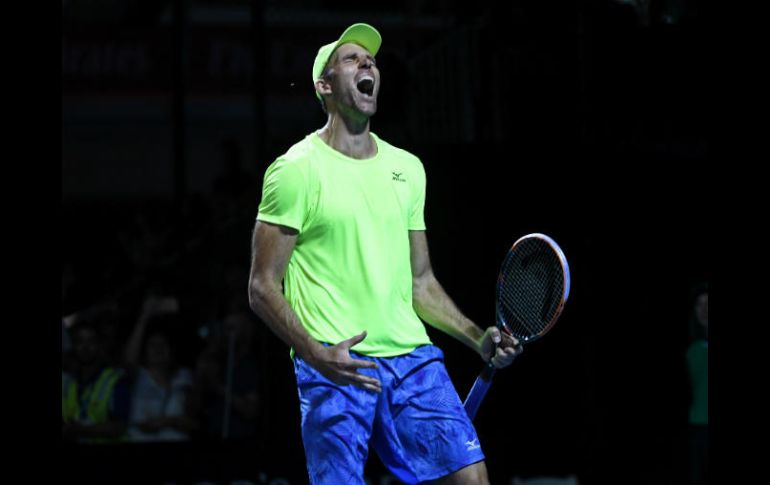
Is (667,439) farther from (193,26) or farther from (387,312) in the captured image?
(193,26)

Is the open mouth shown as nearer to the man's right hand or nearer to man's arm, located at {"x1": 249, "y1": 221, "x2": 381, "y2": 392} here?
man's arm, located at {"x1": 249, "y1": 221, "x2": 381, "y2": 392}

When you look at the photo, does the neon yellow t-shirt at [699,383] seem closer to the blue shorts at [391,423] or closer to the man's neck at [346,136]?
the blue shorts at [391,423]

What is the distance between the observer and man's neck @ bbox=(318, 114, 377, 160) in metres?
5.07

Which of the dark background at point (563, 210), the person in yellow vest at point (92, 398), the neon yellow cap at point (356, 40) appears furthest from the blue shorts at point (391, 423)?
the person in yellow vest at point (92, 398)

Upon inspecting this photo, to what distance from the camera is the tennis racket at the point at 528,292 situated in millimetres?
5109

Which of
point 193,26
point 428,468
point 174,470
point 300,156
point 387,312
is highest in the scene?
point 193,26

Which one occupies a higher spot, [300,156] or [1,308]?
[300,156]

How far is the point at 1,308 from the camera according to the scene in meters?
4.18

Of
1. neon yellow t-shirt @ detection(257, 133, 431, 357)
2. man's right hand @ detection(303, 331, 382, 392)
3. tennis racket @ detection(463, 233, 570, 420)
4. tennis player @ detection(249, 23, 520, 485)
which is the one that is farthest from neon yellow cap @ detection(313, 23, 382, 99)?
man's right hand @ detection(303, 331, 382, 392)

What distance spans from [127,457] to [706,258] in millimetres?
3465

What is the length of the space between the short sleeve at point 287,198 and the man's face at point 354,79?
33 centimetres

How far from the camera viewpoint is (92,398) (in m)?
8.17

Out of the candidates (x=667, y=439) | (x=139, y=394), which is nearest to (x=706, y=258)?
(x=667, y=439)

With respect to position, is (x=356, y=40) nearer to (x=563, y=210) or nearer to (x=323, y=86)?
(x=323, y=86)
